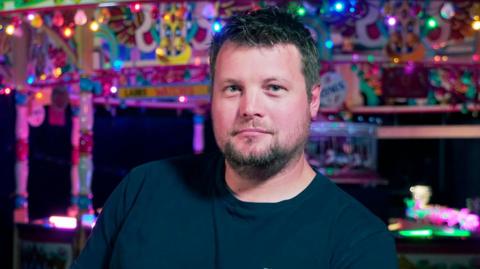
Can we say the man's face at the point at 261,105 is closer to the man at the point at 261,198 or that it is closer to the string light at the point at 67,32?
the man at the point at 261,198

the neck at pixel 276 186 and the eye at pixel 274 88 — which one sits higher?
the eye at pixel 274 88

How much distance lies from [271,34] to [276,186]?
0.38 metres

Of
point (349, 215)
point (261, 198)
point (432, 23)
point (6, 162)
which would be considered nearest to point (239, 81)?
point (261, 198)

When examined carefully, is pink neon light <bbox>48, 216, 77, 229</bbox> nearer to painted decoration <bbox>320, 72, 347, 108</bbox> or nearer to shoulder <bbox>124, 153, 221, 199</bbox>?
painted decoration <bbox>320, 72, 347, 108</bbox>

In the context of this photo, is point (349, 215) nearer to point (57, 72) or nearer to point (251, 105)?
point (251, 105)

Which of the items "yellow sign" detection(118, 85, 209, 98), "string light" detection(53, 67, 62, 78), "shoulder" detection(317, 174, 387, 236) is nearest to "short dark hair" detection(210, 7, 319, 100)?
"shoulder" detection(317, 174, 387, 236)

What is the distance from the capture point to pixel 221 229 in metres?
1.61

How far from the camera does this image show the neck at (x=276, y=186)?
1640 mm

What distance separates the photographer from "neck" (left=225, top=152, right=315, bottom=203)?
5.38ft

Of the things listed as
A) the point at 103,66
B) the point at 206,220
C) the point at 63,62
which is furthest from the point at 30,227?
the point at 206,220

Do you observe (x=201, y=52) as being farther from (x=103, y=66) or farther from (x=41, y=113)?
(x=41, y=113)

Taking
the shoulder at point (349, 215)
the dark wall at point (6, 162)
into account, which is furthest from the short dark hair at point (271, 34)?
the dark wall at point (6, 162)

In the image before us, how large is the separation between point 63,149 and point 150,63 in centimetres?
387

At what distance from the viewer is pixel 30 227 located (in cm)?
722
